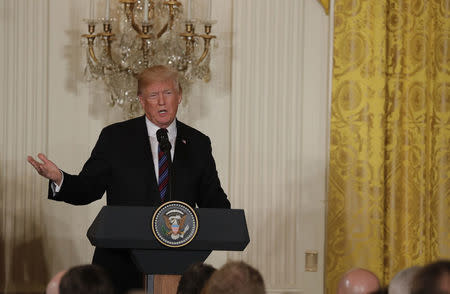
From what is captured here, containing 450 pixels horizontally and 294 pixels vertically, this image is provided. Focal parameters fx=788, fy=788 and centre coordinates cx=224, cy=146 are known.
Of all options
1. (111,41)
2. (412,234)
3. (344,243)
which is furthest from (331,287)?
(111,41)

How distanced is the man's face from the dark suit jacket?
12 cm

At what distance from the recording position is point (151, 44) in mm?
5312

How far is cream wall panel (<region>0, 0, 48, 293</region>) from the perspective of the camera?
5.66 meters

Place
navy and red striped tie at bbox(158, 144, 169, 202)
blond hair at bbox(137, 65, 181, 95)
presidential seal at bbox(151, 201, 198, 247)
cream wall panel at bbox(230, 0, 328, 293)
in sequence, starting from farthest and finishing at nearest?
cream wall panel at bbox(230, 0, 328, 293), blond hair at bbox(137, 65, 181, 95), navy and red striped tie at bbox(158, 144, 169, 202), presidential seal at bbox(151, 201, 198, 247)

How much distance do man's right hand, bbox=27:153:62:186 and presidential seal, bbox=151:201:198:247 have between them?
69cm

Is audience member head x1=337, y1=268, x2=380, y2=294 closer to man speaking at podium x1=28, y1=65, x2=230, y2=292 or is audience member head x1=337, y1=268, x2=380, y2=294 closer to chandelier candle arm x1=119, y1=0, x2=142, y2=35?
man speaking at podium x1=28, y1=65, x2=230, y2=292

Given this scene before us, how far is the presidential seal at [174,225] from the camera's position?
11.1ft

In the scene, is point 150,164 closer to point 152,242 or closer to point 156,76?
point 156,76

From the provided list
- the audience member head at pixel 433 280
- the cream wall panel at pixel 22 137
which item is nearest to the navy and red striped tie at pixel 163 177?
the cream wall panel at pixel 22 137

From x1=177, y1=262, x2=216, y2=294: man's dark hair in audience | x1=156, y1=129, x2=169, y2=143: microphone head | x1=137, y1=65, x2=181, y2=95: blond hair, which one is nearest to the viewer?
x1=177, y1=262, x2=216, y2=294: man's dark hair in audience

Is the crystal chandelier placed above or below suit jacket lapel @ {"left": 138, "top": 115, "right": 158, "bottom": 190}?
above

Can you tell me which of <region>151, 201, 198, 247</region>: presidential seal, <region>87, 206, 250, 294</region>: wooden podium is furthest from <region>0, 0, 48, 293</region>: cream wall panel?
<region>151, 201, 198, 247</region>: presidential seal

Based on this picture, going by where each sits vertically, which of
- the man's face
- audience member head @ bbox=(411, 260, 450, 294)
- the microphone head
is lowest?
audience member head @ bbox=(411, 260, 450, 294)

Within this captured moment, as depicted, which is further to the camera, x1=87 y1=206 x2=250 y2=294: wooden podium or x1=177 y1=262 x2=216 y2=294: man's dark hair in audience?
x1=87 y1=206 x2=250 y2=294: wooden podium
